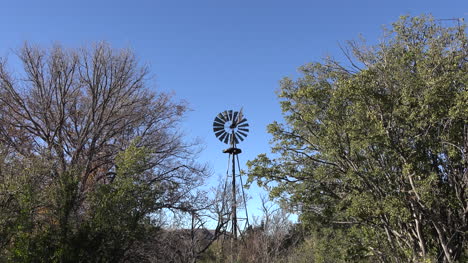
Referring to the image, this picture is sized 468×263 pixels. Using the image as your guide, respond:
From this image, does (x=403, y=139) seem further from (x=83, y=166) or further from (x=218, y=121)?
(x=218, y=121)

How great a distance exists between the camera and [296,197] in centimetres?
1111

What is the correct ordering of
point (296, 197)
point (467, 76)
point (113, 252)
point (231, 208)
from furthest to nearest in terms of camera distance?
point (231, 208) < point (296, 197) < point (113, 252) < point (467, 76)

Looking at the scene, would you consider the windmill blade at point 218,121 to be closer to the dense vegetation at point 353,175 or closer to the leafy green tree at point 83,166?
the leafy green tree at point 83,166

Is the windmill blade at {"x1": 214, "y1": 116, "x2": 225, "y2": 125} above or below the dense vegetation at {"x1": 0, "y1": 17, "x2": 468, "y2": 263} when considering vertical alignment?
above

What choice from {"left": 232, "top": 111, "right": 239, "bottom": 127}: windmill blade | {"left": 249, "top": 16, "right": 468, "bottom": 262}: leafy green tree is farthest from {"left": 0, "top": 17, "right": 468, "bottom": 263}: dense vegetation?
{"left": 232, "top": 111, "right": 239, "bottom": 127}: windmill blade

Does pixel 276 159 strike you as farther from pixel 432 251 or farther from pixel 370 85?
pixel 432 251

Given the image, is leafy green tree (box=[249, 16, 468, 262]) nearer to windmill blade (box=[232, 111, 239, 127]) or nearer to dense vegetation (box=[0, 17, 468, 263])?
dense vegetation (box=[0, 17, 468, 263])

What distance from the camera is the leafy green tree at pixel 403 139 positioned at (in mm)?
8602

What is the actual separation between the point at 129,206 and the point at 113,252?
1.25m

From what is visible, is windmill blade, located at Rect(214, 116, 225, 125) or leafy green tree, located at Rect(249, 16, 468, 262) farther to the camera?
windmill blade, located at Rect(214, 116, 225, 125)

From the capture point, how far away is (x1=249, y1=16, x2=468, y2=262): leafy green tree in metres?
8.60

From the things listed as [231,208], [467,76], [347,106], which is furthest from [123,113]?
[467,76]

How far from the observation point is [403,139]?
884 cm

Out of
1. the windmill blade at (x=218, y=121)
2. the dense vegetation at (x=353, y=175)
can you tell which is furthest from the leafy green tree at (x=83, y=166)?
the windmill blade at (x=218, y=121)
